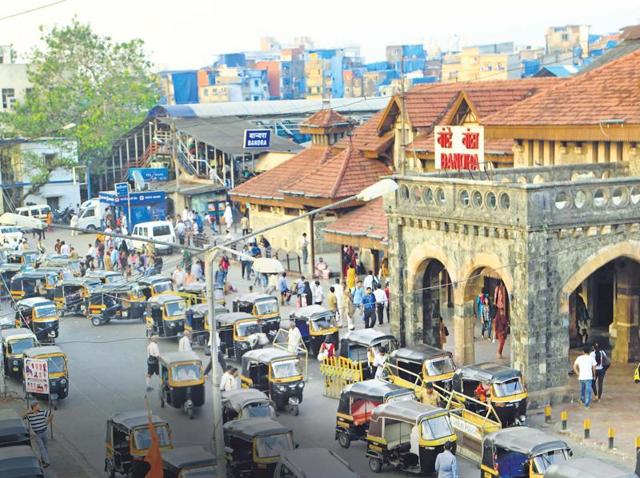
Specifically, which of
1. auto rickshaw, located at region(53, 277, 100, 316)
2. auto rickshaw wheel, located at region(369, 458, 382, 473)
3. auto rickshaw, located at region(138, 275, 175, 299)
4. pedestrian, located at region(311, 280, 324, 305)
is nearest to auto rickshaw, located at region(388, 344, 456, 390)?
auto rickshaw wheel, located at region(369, 458, 382, 473)

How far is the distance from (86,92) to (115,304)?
44776 millimetres

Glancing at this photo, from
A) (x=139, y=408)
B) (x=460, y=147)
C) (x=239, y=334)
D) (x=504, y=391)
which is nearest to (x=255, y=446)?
(x=504, y=391)

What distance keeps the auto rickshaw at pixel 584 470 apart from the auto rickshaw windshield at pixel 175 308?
21.1 meters

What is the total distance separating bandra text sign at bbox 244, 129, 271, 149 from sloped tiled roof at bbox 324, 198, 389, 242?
68.1 feet

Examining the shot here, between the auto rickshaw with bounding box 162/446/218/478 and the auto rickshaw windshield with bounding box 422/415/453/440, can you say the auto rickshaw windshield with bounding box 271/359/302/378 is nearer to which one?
the auto rickshaw windshield with bounding box 422/415/453/440

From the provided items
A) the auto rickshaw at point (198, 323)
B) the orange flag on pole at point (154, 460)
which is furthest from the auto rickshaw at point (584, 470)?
the auto rickshaw at point (198, 323)

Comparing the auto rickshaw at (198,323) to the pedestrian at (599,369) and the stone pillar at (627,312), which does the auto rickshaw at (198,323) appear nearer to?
the stone pillar at (627,312)

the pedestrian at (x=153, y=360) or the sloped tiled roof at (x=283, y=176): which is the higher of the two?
the sloped tiled roof at (x=283, y=176)

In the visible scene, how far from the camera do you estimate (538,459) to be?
2336cm

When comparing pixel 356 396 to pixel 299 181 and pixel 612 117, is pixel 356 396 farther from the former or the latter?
pixel 299 181

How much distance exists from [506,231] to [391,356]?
4.60 m

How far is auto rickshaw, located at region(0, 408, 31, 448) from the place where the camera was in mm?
26969

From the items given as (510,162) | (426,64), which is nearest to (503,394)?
(510,162)

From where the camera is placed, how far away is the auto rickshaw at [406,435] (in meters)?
25.4
